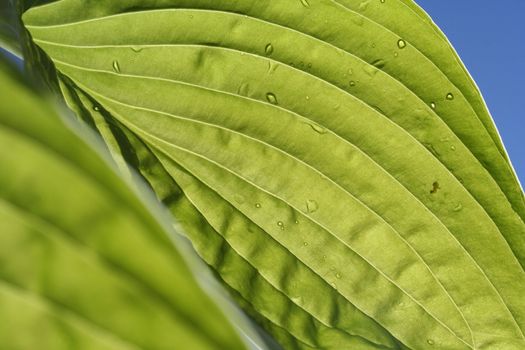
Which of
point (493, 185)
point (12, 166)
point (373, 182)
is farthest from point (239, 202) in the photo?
point (12, 166)

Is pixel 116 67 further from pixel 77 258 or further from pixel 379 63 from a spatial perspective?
pixel 77 258

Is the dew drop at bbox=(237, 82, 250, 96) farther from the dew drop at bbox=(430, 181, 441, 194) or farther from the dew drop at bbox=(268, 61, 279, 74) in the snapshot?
the dew drop at bbox=(430, 181, 441, 194)

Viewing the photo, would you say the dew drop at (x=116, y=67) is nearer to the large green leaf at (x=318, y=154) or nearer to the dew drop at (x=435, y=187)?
the large green leaf at (x=318, y=154)

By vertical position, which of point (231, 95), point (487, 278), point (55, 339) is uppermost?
point (231, 95)

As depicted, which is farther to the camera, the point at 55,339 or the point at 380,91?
the point at 380,91

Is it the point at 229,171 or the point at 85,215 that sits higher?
the point at 229,171

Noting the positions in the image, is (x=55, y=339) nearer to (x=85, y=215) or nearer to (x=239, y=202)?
(x=85, y=215)

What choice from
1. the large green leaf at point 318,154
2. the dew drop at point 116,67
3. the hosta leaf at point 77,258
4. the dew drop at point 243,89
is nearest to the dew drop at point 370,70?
the large green leaf at point 318,154
